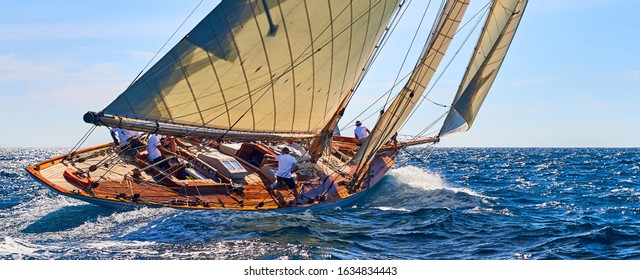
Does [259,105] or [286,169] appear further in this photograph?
[286,169]

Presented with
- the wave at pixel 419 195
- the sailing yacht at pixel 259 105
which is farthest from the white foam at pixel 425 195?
the sailing yacht at pixel 259 105

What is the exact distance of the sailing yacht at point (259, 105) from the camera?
58.7ft

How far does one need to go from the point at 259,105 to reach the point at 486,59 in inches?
386

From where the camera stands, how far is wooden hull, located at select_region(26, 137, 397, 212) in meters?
19.1

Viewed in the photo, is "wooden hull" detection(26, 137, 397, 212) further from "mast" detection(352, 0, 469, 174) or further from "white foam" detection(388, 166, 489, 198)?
"white foam" detection(388, 166, 489, 198)

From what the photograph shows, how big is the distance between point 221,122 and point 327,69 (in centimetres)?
401

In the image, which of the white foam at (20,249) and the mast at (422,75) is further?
the mast at (422,75)

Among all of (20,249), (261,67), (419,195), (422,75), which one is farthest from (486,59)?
(20,249)

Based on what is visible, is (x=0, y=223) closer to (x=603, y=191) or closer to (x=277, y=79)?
(x=277, y=79)

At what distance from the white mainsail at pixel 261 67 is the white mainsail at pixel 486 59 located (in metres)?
4.48

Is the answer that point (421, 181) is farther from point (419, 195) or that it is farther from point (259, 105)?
point (259, 105)

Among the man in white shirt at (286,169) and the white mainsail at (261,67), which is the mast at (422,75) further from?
the man in white shirt at (286,169)

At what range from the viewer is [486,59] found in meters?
25.8
